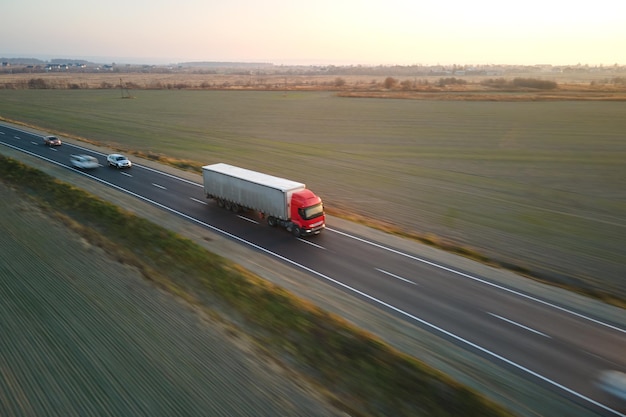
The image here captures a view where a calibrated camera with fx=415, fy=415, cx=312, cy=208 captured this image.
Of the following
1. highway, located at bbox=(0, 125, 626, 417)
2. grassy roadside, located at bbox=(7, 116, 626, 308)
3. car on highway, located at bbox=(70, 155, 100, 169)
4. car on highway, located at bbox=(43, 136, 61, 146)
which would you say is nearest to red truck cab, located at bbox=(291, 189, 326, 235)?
highway, located at bbox=(0, 125, 626, 417)

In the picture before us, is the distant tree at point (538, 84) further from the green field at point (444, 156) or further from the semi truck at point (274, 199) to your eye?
the semi truck at point (274, 199)

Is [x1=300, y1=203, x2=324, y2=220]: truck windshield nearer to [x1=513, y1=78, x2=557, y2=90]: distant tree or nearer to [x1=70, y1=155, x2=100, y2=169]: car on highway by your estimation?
[x1=70, y1=155, x2=100, y2=169]: car on highway

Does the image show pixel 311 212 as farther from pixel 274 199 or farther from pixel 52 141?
pixel 52 141

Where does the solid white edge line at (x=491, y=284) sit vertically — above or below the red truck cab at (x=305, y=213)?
below

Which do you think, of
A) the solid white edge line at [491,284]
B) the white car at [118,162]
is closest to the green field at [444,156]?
the solid white edge line at [491,284]

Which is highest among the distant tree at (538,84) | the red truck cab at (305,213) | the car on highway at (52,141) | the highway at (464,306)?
the distant tree at (538,84)

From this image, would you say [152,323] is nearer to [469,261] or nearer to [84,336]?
[84,336]
